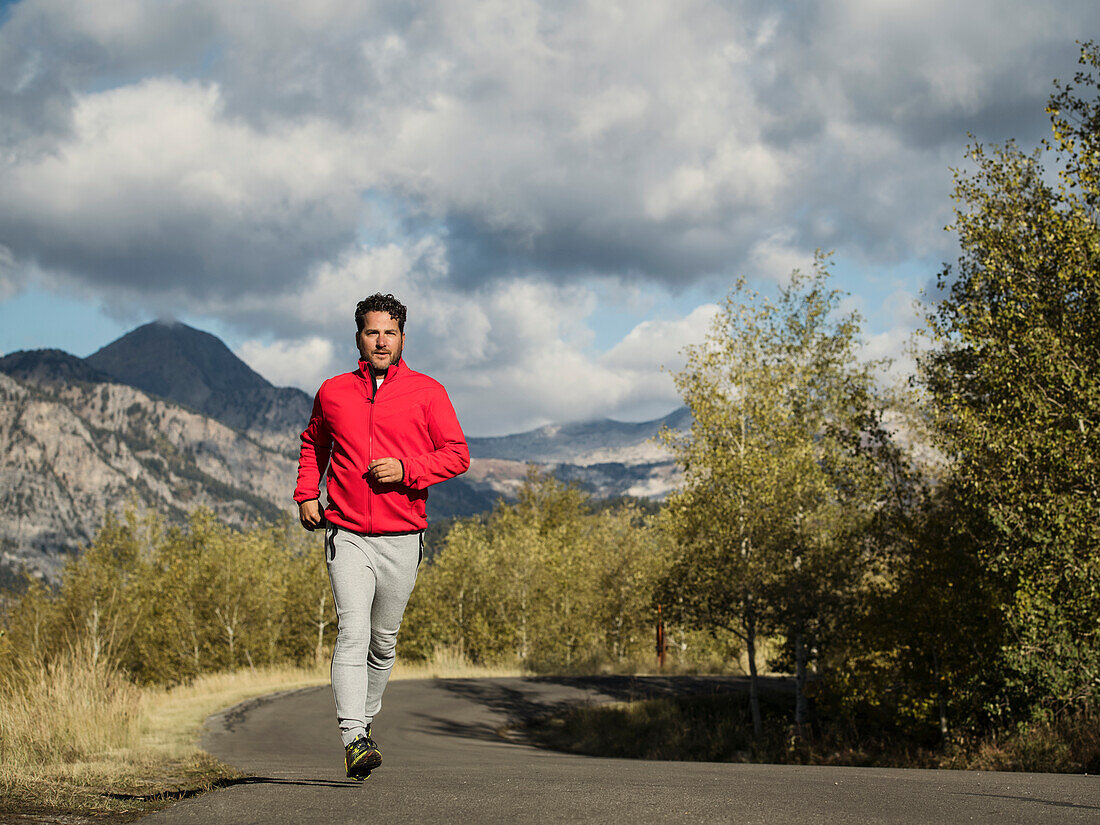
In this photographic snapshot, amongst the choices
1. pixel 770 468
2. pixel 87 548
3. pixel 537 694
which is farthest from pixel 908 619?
pixel 87 548

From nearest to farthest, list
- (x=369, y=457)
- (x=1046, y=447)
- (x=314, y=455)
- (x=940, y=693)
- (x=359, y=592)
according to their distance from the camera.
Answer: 1. (x=359, y=592)
2. (x=369, y=457)
3. (x=314, y=455)
4. (x=1046, y=447)
5. (x=940, y=693)

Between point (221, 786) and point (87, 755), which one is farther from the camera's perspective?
point (87, 755)

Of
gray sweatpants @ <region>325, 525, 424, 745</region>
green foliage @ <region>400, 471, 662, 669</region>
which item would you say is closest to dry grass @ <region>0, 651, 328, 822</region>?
gray sweatpants @ <region>325, 525, 424, 745</region>

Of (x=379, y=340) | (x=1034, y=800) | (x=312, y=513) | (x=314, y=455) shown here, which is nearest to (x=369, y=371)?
(x=379, y=340)

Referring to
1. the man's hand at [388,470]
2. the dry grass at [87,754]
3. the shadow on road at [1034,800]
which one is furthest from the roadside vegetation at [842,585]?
the shadow on road at [1034,800]

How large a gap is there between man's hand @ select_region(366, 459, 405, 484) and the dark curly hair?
3.22ft

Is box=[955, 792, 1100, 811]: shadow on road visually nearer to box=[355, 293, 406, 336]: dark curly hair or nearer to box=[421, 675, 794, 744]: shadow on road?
box=[355, 293, 406, 336]: dark curly hair

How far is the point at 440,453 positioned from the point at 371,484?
17.6 inches

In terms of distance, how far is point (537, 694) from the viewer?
85.6 ft

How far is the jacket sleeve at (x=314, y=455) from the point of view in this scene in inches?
213

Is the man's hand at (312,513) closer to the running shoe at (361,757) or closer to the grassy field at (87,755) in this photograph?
the running shoe at (361,757)

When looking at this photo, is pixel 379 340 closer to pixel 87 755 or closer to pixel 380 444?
pixel 380 444

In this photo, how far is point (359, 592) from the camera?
5195mm

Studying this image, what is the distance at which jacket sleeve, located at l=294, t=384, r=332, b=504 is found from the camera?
17.8 feet
